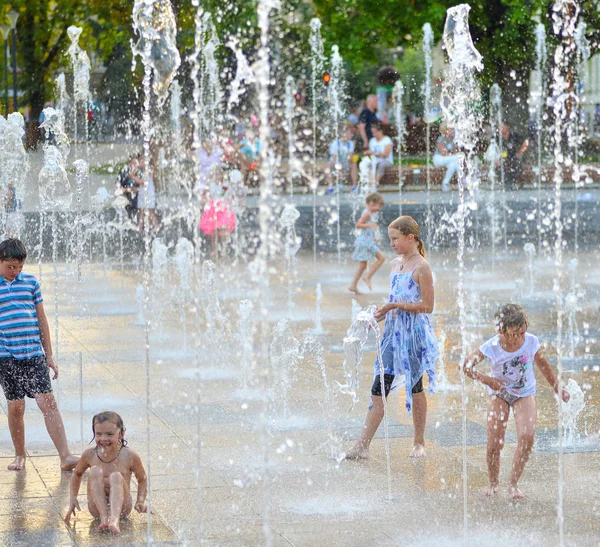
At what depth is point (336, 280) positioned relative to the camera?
49.6ft

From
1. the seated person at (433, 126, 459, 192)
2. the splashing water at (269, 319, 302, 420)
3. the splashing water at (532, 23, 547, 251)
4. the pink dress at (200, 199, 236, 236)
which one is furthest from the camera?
the seated person at (433, 126, 459, 192)

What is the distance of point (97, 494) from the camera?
18.5ft

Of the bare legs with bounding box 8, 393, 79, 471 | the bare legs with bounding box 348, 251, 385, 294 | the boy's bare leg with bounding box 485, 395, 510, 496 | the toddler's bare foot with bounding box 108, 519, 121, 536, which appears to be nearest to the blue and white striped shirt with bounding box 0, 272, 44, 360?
the bare legs with bounding box 8, 393, 79, 471

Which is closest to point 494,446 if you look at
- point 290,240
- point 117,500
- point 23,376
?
point 117,500

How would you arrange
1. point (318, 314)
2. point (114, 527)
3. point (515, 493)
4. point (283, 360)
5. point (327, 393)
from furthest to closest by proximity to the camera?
point (318, 314) < point (283, 360) < point (327, 393) < point (515, 493) < point (114, 527)

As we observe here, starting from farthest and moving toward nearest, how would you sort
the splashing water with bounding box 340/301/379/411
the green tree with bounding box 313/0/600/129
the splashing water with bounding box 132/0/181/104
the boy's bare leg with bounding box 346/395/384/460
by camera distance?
1. the green tree with bounding box 313/0/600/129
2. the splashing water with bounding box 132/0/181/104
3. the splashing water with bounding box 340/301/379/411
4. the boy's bare leg with bounding box 346/395/384/460

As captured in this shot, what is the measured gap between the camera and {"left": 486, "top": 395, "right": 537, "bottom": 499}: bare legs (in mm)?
6052

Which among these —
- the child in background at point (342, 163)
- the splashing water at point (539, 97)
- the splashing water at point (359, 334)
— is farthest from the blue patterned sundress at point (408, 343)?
the child in background at point (342, 163)

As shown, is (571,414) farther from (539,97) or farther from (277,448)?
(539,97)

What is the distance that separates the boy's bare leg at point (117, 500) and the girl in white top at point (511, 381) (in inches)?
65.8

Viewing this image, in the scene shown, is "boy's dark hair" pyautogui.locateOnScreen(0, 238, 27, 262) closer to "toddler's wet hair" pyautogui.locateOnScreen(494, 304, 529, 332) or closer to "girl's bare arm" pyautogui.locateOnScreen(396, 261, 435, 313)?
"girl's bare arm" pyautogui.locateOnScreen(396, 261, 435, 313)

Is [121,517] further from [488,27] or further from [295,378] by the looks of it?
[488,27]

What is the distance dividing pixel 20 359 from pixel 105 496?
122cm

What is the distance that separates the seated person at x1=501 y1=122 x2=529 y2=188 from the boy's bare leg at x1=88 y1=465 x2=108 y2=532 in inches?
872
